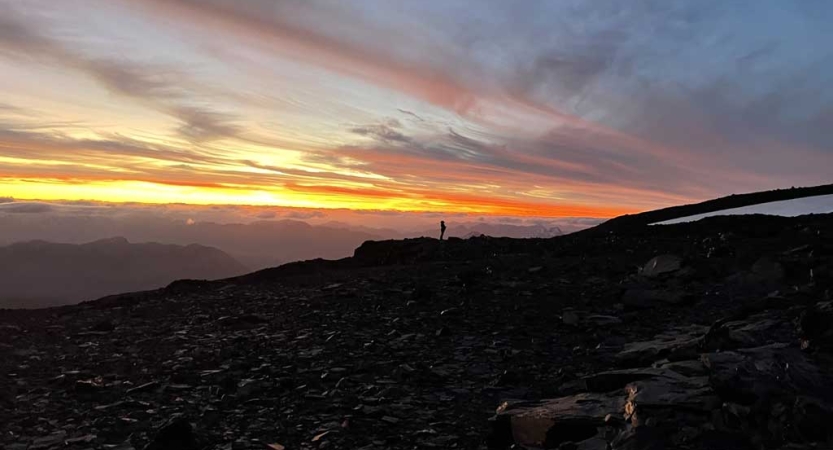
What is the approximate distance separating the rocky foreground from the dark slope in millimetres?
14440

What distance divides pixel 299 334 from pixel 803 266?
12.2 meters

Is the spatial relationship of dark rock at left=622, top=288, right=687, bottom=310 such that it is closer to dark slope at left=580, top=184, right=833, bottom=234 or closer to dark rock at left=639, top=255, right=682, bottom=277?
dark rock at left=639, top=255, right=682, bottom=277

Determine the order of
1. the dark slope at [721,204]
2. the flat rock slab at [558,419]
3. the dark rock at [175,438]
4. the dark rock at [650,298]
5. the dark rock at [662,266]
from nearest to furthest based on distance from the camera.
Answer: the flat rock slab at [558,419], the dark rock at [175,438], the dark rock at [650,298], the dark rock at [662,266], the dark slope at [721,204]

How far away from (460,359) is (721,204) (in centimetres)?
3006

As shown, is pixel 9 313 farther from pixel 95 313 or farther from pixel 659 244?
pixel 659 244

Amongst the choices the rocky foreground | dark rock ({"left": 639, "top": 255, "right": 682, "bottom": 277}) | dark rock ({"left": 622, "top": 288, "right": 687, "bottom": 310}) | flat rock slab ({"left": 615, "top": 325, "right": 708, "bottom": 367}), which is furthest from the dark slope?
flat rock slab ({"left": 615, "top": 325, "right": 708, "bottom": 367})

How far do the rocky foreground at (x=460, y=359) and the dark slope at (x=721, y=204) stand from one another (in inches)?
569

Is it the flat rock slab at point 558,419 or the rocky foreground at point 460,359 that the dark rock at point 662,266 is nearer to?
the rocky foreground at point 460,359

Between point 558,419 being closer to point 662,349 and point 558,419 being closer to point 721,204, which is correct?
point 662,349

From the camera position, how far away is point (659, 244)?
63.6 feet

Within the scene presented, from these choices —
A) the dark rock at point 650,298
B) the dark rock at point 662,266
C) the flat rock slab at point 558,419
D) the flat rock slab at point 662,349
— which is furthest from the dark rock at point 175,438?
the dark rock at point 662,266

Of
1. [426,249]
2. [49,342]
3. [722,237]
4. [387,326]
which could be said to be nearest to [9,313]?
[49,342]

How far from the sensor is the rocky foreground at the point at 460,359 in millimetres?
6281

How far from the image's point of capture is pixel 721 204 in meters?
33.3
